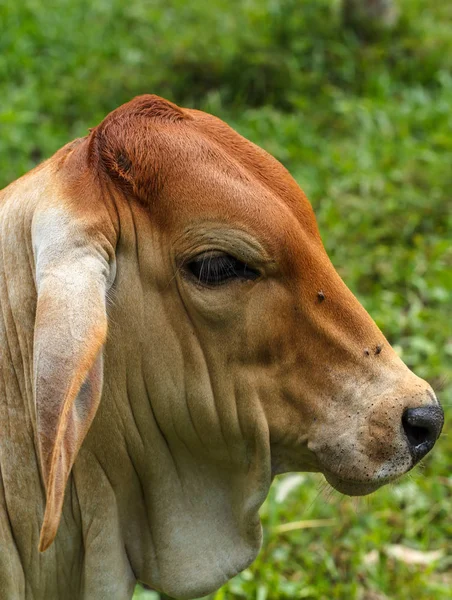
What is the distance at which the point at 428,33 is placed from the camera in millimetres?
8297

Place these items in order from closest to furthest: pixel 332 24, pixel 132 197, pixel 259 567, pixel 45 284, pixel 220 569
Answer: pixel 45 284, pixel 132 197, pixel 220 569, pixel 259 567, pixel 332 24

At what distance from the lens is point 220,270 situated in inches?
100

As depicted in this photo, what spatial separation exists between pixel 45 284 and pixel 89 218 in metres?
0.23

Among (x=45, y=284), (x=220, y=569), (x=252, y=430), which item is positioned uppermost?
(x=45, y=284)

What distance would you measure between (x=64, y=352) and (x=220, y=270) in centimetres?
52

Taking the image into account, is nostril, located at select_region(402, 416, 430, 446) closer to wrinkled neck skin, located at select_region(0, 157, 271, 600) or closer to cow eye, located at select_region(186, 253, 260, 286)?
wrinkled neck skin, located at select_region(0, 157, 271, 600)

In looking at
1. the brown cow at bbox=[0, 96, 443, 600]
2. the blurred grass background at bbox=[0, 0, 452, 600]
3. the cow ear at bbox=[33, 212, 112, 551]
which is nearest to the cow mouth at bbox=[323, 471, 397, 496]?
the brown cow at bbox=[0, 96, 443, 600]

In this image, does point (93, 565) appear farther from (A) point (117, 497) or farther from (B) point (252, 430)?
(B) point (252, 430)

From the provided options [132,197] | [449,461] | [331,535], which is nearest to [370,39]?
[449,461]

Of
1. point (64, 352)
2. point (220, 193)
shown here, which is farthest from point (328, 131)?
point (64, 352)

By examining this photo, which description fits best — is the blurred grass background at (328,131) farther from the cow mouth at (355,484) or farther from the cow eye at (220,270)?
the cow eye at (220,270)

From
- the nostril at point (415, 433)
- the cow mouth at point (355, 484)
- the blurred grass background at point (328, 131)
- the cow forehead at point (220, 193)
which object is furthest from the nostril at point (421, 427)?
the blurred grass background at point (328, 131)

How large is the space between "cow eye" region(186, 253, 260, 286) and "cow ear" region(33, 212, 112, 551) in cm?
26

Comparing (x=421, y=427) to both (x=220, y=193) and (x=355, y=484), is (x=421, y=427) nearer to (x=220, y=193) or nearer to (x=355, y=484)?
(x=355, y=484)
